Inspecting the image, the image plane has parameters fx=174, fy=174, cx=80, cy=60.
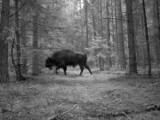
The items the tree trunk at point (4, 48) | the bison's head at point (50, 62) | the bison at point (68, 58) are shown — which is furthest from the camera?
the bison's head at point (50, 62)

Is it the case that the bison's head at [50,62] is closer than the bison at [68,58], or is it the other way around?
the bison at [68,58]

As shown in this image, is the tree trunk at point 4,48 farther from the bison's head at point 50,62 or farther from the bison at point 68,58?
the bison's head at point 50,62

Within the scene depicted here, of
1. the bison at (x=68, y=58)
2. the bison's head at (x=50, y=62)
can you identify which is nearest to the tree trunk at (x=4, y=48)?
the bison at (x=68, y=58)

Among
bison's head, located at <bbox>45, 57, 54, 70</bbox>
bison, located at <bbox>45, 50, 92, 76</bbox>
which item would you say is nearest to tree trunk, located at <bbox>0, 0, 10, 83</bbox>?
bison, located at <bbox>45, 50, 92, 76</bbox>

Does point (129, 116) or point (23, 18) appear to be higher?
point (23, 18)

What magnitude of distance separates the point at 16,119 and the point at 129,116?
2.54 metres

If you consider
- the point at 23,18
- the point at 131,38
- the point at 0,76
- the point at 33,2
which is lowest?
the point at 0,76

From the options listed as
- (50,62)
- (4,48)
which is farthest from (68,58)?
(4,48)

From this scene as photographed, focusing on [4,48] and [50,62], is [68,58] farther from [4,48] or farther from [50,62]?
[4,48]

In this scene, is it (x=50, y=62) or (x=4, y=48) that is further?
(x=50, y=62)

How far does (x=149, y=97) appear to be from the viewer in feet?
18.6

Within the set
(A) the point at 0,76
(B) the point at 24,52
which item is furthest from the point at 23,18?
(A) the point at 0,76

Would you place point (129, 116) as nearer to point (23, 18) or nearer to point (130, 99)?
point (130, 99)

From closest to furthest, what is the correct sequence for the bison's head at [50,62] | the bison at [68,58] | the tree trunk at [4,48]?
the tree trunk at [4,48], the bison at [68,58], the bison's head at [50,62]
